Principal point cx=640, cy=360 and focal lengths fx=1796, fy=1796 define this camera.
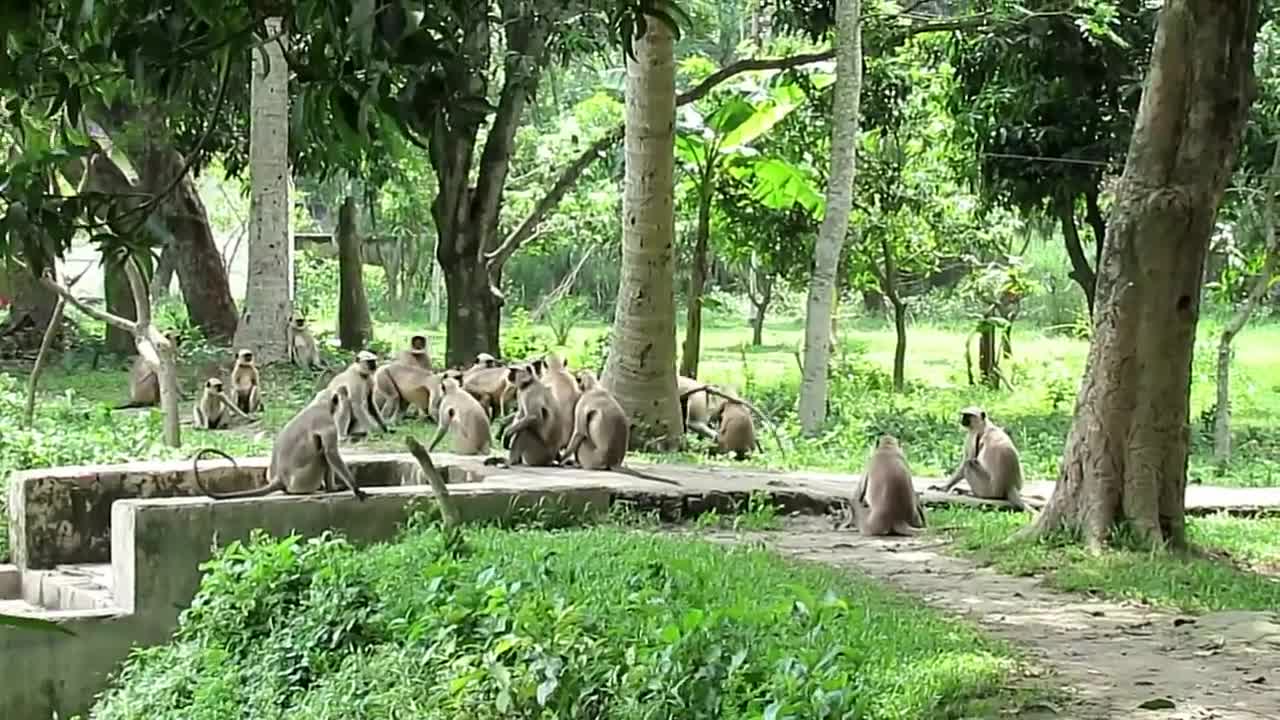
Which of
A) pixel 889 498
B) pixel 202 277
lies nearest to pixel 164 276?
pixel 202 277

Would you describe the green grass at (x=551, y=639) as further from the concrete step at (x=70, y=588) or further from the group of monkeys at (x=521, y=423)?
the group of monkeys at (x=521, y=423)

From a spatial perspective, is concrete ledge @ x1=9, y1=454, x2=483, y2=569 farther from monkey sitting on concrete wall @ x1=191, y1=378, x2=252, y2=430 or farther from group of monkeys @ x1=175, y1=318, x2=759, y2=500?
monkey sitting on concrete wall @ x1=191, y1=378, x2=252, y2=430

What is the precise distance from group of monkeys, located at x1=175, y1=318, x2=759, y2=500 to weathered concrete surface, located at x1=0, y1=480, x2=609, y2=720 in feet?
0.92

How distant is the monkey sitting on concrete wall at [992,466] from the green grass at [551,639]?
10.1ft

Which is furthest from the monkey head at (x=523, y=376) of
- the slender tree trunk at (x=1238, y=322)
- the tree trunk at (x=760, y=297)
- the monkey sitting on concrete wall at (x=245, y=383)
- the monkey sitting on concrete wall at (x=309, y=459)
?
the tree trunk at (x=760, y=297)

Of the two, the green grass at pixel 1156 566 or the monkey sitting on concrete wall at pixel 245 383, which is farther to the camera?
the monkey sitting on concrete wall at pixel 245 383

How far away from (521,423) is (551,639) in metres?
6.14

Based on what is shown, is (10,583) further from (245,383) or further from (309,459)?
(245,383)

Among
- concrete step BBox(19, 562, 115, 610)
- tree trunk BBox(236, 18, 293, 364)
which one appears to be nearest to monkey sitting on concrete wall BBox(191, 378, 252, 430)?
tree trunk BBox(236, 18, 293, 364)

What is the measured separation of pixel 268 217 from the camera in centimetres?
1845

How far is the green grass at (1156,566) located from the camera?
8.69 metres

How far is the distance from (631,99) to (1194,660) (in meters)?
8.29

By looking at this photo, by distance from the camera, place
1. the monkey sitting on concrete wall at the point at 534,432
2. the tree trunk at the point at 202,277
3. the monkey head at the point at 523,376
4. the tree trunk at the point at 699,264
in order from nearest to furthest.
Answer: the monkey sitting on concrete wall at the point at 534,432
the monkey head at the point at 523,376
the tree trunk at the point at 699,264
the tree trunk at the point at 202,277

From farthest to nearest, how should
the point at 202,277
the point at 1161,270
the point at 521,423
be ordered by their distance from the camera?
1. the point at 202,277
2. the point at 521,423
3. the point at 1161,270
